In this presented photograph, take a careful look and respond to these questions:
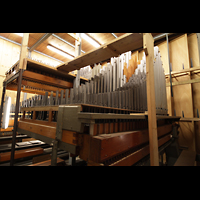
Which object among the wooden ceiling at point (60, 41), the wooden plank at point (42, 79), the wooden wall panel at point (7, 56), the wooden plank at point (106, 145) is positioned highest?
the wooden ceiling at point (60, 41)

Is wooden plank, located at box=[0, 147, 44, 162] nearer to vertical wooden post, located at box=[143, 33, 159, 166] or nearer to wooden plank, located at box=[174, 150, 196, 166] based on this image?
vertical wooden post, located at box=[143, 33, 159, 166]

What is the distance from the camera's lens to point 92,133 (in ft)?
3.92

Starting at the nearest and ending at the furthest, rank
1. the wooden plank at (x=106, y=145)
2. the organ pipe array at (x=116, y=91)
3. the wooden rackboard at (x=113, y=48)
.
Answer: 1. the wooden plank at (x=106, y=145)
2. the wooden rackboard at (x=113, y=48)
3. the organ pipe array at (x=116, y=91)

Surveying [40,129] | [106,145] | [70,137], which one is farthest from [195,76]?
[40,129]

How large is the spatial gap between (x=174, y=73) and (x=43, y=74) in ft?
12.6

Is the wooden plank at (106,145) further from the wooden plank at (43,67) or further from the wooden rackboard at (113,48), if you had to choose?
the wooden plank at (43,67)

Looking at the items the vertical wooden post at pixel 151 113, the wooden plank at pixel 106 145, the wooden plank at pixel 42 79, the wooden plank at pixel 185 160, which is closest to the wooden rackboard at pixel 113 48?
the vertical wooden post at pixel 151 113

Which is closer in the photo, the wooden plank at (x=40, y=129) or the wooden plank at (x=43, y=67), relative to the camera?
the wooden plank at (x=40, y=129)

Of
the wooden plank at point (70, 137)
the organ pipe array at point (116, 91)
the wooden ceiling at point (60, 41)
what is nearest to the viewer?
the wooden plank at point (70, 137)

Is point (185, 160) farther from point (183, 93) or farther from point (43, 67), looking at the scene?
point (43, 67)
